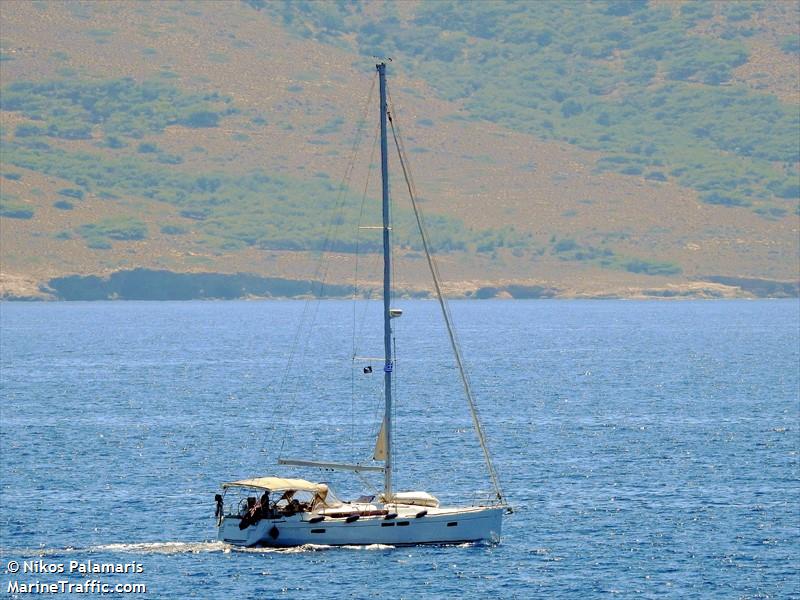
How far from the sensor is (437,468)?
7862 cm

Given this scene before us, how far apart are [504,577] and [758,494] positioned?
1887cm

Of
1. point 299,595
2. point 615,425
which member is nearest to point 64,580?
point 299,595

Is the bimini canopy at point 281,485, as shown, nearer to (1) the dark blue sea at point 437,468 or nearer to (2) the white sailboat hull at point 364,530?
(2) the white sailboat hull at point 364,530

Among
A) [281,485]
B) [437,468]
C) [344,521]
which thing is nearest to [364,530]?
[344,521]

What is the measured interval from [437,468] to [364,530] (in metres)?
18.6

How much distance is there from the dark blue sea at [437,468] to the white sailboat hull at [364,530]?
482mm

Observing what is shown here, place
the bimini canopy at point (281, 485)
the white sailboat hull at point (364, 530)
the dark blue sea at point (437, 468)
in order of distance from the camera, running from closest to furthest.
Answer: the dark blue sea at point (437, 468), the white sailboat hull at point (364, 530), the bimini canopy at point (281, 485)

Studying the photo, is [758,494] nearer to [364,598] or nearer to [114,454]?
[364,598]

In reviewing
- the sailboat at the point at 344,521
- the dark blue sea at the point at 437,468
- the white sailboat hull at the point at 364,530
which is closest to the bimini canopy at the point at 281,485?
the sailboat at the point at 344,521

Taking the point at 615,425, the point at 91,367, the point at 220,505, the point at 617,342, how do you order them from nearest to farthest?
1. the point at 220,505
2. the point at 615,425
3. the point at 91,367
4. the point at 617,342

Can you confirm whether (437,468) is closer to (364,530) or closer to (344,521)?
(364,530)

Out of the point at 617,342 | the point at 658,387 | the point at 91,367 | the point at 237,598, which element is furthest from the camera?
the point at 617,342

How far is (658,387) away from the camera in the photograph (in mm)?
125375

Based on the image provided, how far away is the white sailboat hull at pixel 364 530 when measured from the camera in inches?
2375
